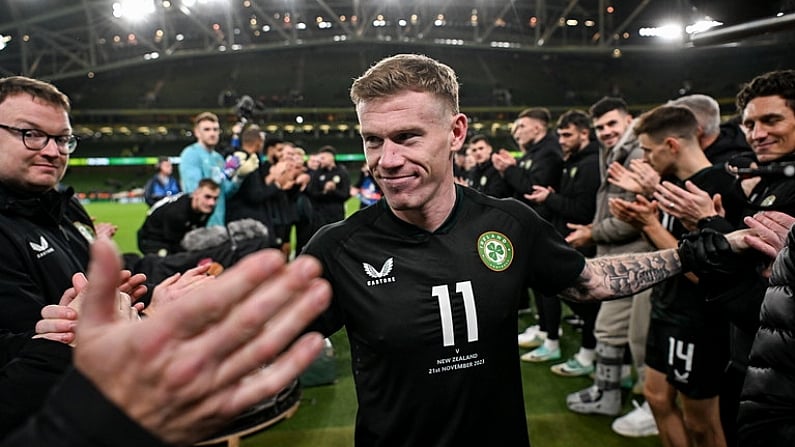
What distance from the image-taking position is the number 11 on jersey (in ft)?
5.46

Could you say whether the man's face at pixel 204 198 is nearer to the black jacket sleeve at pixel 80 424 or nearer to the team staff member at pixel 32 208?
the team staff member at pixel 32 208

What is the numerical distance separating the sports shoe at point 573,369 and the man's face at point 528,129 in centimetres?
224

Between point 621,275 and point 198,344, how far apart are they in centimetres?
179

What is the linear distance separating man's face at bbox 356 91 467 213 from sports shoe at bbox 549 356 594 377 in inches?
128

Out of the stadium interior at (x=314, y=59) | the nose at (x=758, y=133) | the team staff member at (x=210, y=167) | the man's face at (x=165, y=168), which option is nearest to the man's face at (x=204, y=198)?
the team staff member at (x=210, y=167)

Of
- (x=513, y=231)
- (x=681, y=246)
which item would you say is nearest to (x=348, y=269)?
(x=513, y=231)

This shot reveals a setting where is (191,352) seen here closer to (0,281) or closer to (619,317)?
(0,281)

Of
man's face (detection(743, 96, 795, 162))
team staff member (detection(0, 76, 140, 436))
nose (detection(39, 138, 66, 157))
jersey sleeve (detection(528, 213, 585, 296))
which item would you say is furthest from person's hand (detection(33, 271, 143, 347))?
man's face (detection(743, 96, 795, 162))

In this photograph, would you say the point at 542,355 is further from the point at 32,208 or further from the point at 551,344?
the point at 32,208

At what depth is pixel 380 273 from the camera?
172 centimetres

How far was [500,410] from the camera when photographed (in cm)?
169

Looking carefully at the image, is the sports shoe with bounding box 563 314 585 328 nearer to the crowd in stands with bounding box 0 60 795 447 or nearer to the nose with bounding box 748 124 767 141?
the crowd in stands with bounding box 0 60 795 447

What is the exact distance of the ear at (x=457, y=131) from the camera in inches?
72.0

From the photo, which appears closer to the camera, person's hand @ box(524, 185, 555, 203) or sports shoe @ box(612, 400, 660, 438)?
sports shoe @ box(612, 400, 660, 438)
